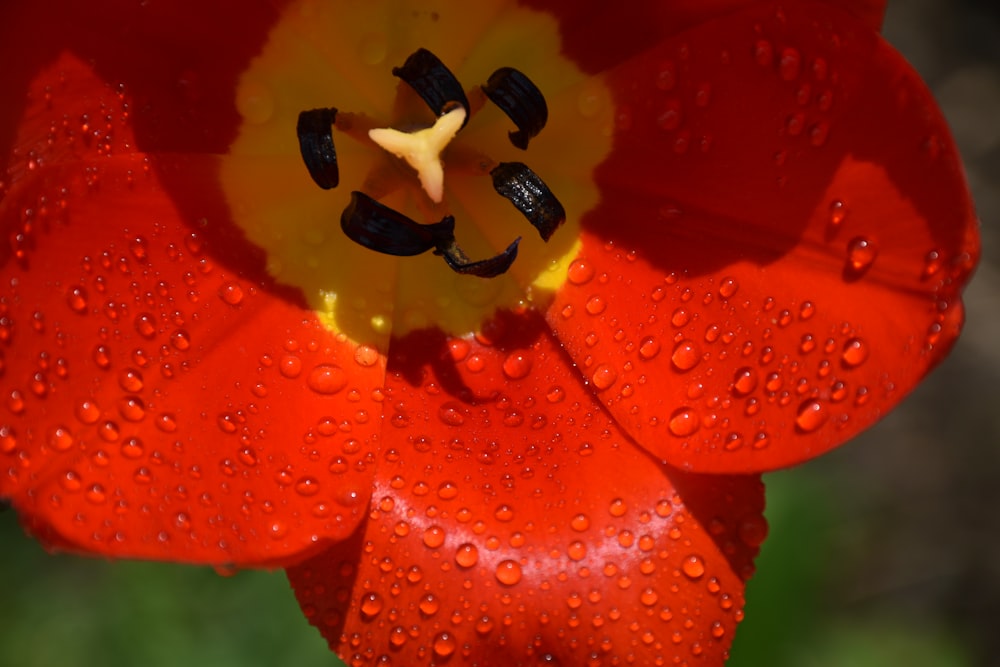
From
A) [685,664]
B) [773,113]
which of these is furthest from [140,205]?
[685,664]

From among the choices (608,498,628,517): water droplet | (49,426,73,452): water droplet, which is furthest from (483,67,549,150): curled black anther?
(49,426,73,452): water droplet

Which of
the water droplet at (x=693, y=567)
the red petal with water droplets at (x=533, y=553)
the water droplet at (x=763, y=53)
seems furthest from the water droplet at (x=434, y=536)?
the water droplet at (x=763, y=53)

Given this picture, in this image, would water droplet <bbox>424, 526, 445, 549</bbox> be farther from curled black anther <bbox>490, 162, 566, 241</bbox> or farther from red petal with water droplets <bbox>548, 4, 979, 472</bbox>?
curled black anther <bbox>490, 162, 566, 241</bbox>

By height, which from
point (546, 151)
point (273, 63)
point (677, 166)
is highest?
point (677, 166)

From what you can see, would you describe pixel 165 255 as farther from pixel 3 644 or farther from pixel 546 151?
pixel 3 644

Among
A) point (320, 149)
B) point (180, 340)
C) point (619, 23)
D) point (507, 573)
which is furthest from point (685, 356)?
point (180, 340)

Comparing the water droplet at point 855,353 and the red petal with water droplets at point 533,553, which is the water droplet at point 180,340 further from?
the water droplet at point 855,353

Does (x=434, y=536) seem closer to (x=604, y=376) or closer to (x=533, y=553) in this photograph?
(x=533, y=553)
